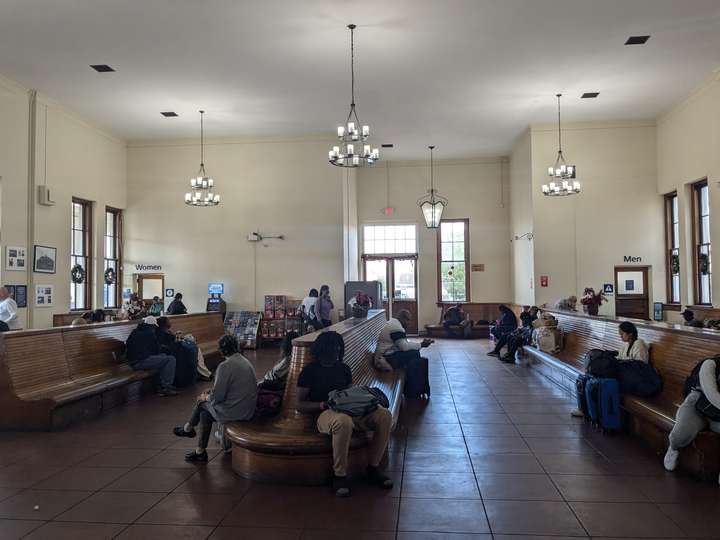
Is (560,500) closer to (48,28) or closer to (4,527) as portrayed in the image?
(4,527)

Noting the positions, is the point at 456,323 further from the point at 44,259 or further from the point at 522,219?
the point at 44,259

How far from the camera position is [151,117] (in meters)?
11.8

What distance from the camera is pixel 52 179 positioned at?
10.6 metres

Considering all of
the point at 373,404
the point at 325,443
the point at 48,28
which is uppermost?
the point at 48,28

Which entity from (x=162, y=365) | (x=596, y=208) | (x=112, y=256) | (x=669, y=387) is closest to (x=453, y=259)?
(x=596, y=208)

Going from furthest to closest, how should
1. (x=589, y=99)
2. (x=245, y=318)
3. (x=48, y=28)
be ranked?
1. (x=245, y=318)
2. (x=589, y=99)
3. (x=48, y=28)

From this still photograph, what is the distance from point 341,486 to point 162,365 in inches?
165

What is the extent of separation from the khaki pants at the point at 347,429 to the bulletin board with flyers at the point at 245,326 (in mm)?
8776

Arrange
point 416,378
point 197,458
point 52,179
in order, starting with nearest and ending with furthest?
1. point 197,458
2. point 416,378
3. point 52,179

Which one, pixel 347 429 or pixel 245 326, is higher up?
pixel 245 326

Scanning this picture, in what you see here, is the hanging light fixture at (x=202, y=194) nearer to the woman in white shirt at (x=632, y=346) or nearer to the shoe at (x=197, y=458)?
the shoe at (x=197, y=458)

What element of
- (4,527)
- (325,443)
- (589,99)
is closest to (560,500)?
(325,443)

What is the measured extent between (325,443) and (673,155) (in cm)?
1099

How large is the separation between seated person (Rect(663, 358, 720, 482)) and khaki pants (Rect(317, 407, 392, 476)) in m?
2.01
